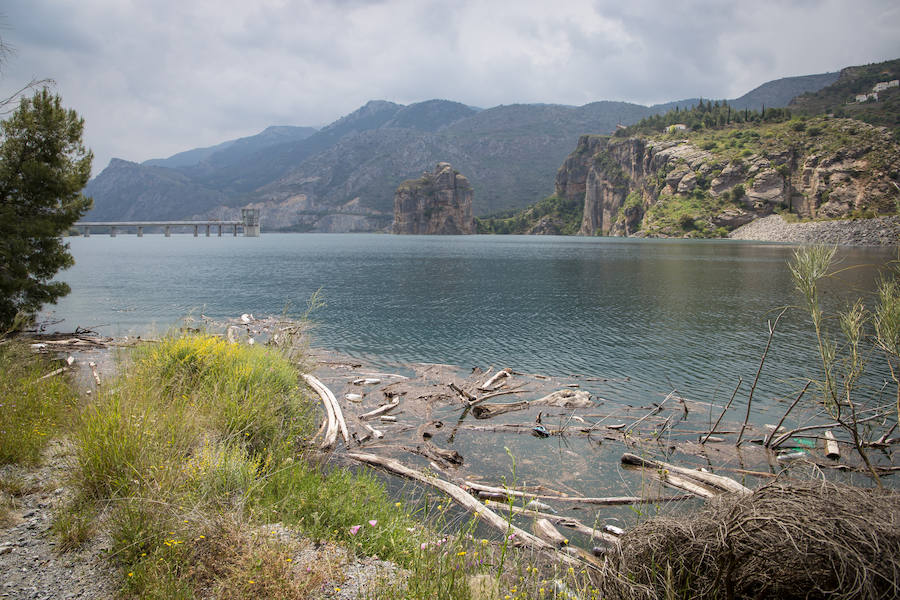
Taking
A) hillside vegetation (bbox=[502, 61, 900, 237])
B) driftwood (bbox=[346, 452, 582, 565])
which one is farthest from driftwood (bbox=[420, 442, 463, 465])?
hillside vegetation (bbox=[502, 61, 900, 237])

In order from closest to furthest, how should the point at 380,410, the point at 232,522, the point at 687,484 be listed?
the point at 232,522
the point at 687,484
the point at 380,410

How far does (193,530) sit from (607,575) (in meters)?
4.44

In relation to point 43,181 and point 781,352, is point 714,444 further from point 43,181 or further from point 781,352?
point 43,181

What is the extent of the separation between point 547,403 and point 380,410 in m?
5.03

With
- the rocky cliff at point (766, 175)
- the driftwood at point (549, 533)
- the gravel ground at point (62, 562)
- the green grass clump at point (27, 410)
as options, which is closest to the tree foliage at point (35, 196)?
the green grass clump at point (27, 410)

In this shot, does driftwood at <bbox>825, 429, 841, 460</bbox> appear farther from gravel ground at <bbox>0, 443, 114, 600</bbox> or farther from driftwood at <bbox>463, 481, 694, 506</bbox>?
gravel ground at <bbox>0, 443, 114, 600</bbox>

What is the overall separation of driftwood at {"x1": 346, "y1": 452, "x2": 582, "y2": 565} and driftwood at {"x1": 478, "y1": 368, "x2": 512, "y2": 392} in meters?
5.70

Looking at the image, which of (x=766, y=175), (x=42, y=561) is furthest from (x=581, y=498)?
(x=766, y=175)

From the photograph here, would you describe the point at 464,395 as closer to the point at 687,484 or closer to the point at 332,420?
the point at 332,420

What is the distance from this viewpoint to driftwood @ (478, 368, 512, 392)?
590 inches

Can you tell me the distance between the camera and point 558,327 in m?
26.5

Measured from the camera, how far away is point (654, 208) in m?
166

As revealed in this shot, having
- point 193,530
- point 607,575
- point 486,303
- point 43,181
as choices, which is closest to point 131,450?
point 193,530

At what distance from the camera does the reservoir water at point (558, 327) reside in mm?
11242
